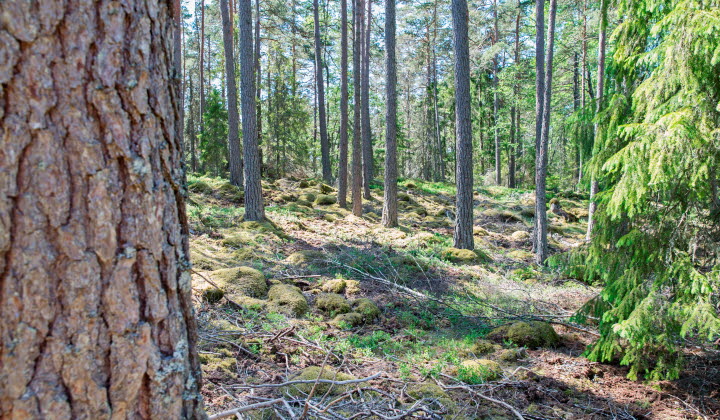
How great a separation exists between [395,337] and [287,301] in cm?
140

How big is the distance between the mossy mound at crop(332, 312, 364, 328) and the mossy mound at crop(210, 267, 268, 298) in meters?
1.19

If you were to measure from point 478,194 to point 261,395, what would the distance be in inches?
776

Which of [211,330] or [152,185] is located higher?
[152,185]

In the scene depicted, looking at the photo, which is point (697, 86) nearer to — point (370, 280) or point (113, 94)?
point (113, 94)

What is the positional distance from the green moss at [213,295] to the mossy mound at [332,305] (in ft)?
4.02

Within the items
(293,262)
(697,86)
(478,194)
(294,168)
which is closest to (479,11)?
(478,194)

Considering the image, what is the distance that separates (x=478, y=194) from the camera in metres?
21.5

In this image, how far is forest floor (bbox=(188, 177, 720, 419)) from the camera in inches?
122

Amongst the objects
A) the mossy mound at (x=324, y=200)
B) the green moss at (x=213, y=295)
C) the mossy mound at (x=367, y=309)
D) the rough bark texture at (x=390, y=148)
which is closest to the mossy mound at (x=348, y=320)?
the mossy mound at (x=367, y=309)

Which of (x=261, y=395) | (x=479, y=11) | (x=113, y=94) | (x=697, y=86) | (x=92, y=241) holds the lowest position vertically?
(x=261, y=395)

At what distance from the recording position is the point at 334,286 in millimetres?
6359

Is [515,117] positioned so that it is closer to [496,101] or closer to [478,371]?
[496,101]

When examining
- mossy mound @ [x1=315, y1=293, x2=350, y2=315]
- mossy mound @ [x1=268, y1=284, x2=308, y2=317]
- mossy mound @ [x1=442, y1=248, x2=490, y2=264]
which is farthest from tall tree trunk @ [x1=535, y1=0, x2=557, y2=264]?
mossy mound @ [x1=268, y1=284, x2=308, y2=317]

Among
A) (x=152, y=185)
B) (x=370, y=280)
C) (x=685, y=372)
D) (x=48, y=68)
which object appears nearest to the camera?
(x=48, y=68)
